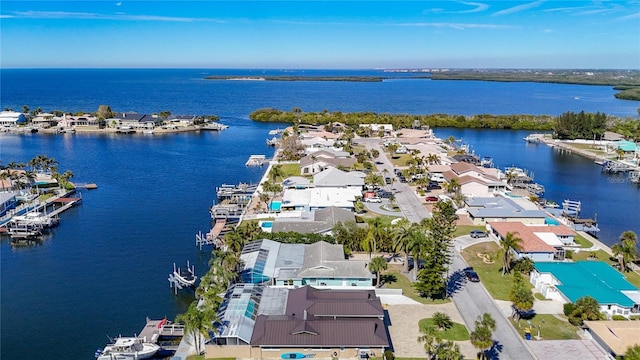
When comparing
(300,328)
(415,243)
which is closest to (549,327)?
(415,243)

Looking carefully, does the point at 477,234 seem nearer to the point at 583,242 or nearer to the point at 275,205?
the point at 583,242

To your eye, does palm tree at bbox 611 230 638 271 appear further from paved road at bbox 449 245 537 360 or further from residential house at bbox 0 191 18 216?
residential house at bbox 0 191 18 216

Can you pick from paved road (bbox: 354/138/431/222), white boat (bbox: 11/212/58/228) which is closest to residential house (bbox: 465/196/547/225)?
paved road (bbox: 354/138/431/222)

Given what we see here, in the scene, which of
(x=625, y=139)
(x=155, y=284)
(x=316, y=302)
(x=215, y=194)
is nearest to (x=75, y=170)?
(x=215, y=194)

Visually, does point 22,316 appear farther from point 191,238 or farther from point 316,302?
point 316,302

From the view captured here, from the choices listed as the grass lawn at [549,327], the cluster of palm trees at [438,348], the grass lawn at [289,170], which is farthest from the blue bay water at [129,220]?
the grass lawn at [549,327]

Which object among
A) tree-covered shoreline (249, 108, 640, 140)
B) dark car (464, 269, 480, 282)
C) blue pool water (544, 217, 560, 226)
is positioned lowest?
dark car (464, 269, 480, 282)
